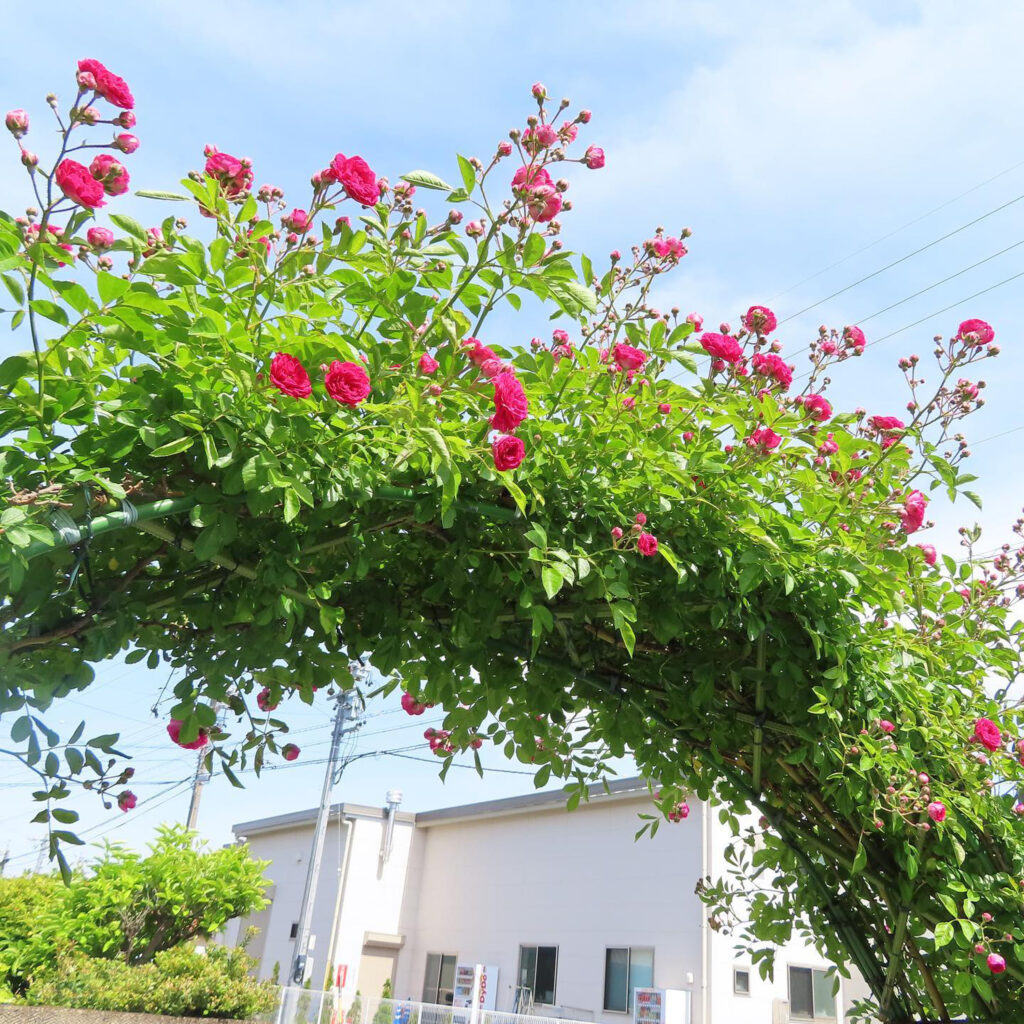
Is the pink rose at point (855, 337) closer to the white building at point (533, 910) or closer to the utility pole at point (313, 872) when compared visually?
the white building at point (533, 910)

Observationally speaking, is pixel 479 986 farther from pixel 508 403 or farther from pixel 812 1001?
pixel 508 403

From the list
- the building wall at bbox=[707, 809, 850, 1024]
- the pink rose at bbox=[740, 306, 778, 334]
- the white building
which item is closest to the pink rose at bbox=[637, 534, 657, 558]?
the pink rose at bbox=[740, 306, 778, 334]

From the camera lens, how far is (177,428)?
1.28 meters

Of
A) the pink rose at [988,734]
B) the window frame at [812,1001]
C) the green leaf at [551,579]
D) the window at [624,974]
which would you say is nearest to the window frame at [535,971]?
the window at [624,974]

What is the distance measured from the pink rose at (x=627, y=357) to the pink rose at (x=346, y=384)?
49 centimetres

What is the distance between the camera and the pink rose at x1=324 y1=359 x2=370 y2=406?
127cm

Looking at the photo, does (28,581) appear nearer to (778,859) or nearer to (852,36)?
(778,859)

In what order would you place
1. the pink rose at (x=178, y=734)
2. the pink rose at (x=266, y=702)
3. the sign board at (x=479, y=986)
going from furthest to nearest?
the sign board at (x=479, y=986) → the pink rose at (x=266, y=702) → the pink rose at (x=178, y=734)

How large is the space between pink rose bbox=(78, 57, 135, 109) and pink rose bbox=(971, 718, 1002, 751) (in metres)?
2.03

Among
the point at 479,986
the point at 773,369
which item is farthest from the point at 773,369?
the point at 479,986

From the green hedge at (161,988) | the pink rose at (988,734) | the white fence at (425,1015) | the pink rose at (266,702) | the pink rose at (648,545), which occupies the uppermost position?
the pink rose at (648,545)

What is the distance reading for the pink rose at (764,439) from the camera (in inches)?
64.5

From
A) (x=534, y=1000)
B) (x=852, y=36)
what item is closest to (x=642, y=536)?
(x=852, y=36)

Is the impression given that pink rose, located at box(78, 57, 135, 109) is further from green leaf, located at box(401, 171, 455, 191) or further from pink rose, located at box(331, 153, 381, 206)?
green leaf, located at box(401, 171, 455, 191)
